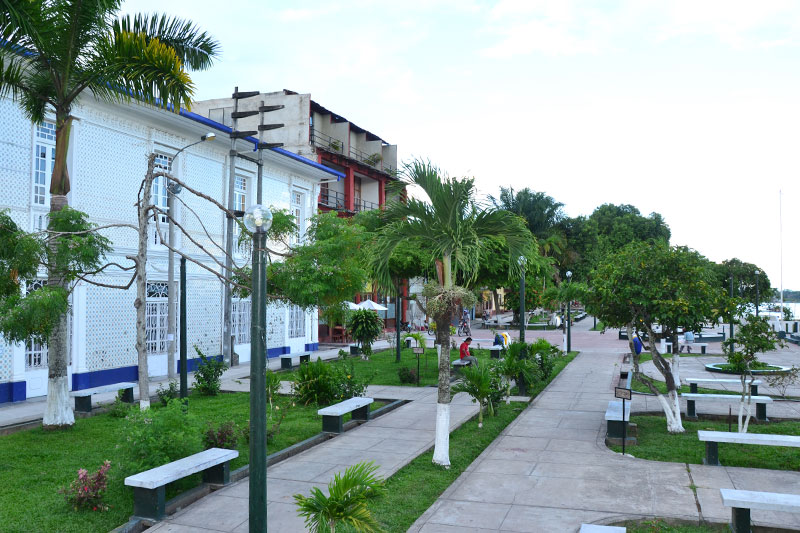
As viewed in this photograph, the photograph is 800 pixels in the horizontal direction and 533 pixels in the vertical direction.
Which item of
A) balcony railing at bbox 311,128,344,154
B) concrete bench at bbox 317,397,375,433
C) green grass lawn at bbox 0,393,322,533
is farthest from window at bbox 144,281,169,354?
balcony railing at bbox 311,128,344,154

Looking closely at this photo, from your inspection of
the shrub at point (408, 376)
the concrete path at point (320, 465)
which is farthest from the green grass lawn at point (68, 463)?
the shrub at point (408, 376)

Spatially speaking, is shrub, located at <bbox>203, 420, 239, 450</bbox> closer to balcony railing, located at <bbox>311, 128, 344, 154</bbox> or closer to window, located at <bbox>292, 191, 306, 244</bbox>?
window, located at <bbox>292, 191, 306, 244</bbox>

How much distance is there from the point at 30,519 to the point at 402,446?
580cm

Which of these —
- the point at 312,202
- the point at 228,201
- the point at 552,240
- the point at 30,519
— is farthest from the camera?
the point at 552,240

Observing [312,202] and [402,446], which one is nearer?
[402,446]

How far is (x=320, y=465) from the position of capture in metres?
9.74

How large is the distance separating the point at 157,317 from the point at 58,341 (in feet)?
29.9

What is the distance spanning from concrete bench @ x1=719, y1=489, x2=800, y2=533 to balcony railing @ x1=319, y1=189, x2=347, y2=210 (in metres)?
32.5

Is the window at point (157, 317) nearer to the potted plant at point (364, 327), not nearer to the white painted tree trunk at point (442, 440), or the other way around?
the potted plant at point (364, 327)

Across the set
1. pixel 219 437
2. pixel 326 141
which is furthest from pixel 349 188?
pixel 219 437

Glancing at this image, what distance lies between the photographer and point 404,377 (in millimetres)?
19469

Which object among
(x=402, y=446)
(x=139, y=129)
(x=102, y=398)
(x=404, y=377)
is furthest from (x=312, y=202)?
(x=402, y=446)

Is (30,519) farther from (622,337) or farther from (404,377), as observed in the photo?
(622,337)

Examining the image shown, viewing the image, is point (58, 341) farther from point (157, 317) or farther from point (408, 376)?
point (408, 376)
